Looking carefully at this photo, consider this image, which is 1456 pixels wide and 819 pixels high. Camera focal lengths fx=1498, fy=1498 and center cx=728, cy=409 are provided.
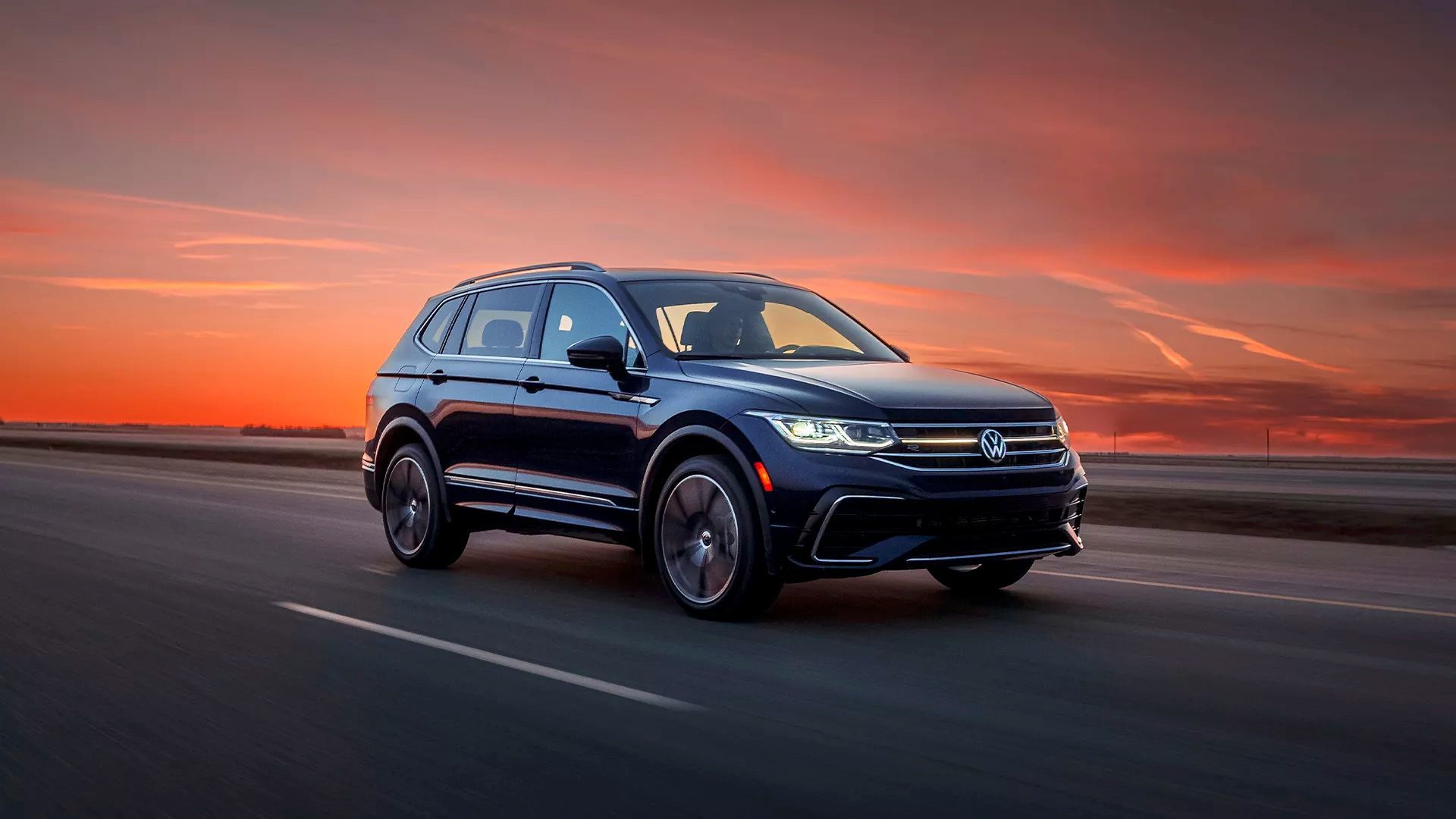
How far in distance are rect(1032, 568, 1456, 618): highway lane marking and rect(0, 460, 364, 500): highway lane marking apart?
11.7m

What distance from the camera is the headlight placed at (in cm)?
781

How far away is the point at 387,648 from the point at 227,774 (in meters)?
2.48

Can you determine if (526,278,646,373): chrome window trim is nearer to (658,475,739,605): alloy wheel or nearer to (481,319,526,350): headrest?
(481,319,526,350): headrest

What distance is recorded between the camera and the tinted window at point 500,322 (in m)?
10.2

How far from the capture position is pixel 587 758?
5.14m

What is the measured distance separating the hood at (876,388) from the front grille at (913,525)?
469 mm

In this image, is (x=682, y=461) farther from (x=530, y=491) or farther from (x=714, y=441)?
(x=530, y=491)

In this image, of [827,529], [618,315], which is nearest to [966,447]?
[827,529]

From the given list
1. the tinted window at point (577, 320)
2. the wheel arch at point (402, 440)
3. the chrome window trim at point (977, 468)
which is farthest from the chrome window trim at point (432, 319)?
the chrome window trim at point (977, 468)

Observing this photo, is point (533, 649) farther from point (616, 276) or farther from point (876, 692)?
point (616, 276)

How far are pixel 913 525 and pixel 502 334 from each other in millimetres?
3788

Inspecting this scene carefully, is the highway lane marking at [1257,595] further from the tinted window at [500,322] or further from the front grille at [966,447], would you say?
the tinted window at [500,322]

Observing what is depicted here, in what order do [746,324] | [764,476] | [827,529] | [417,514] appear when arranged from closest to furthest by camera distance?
[827,529] < [764,476] < [746,324] < [417,514]

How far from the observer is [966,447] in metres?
8.03
